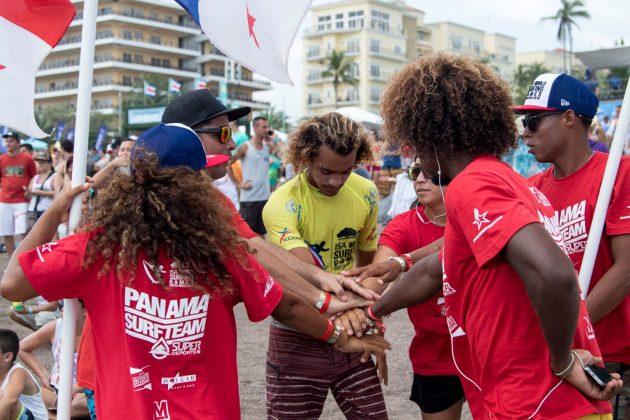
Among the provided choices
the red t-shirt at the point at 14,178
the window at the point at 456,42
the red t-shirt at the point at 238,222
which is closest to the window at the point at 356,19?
the window at the point at 456,42

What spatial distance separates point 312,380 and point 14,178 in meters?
11.2

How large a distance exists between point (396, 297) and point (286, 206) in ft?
3.37

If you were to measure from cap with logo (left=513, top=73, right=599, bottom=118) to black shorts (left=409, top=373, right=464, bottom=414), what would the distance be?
58.3 inches

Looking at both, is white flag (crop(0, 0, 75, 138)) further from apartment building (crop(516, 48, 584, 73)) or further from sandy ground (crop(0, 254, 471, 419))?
apartment building (crop(516, 48, 584, 73))

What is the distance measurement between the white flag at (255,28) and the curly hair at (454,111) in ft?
4.11

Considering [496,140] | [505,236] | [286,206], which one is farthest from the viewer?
[286,206]

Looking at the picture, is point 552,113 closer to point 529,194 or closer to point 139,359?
point 529,194

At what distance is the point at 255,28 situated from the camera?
3.83m

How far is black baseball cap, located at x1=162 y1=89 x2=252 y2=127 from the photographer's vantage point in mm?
3756

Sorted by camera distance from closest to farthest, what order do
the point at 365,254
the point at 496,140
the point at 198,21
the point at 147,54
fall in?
the point at 496,140
the point at 198,21
the point at 365,254
the point at 147,54

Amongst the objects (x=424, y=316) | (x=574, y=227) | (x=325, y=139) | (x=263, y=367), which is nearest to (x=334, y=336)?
(x=424, y=316)

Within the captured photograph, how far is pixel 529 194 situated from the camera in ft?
8.09

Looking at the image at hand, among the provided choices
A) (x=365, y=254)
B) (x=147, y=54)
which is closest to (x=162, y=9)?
(x=147, y=54)

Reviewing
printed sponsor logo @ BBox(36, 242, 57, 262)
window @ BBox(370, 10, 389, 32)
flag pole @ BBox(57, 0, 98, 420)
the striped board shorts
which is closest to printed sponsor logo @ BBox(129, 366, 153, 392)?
printed sponsor logo @ BBox(36, 242, 57, 262)
